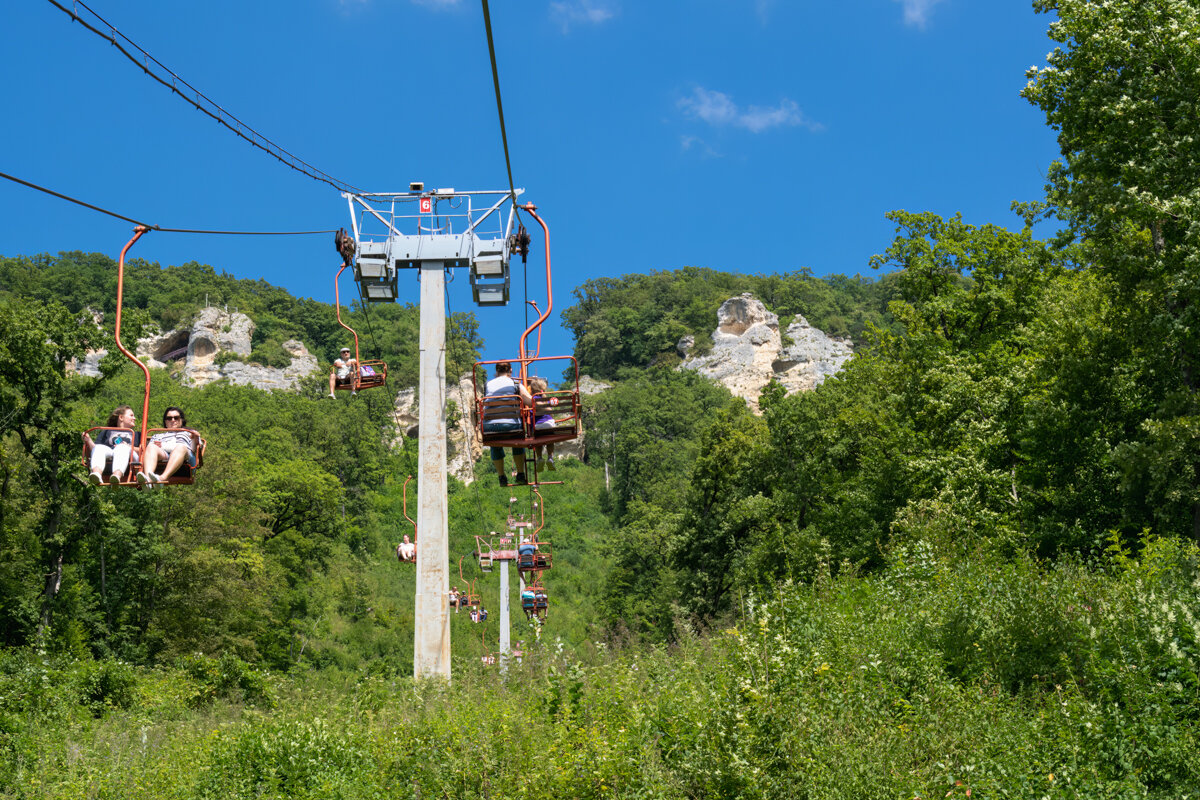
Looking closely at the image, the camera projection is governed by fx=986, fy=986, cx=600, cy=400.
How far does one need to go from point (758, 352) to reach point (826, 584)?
93.4 meters

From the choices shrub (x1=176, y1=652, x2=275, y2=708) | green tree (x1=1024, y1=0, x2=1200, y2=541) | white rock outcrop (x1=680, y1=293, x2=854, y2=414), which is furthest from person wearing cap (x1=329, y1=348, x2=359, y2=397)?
white rock outcrop (x1=680, y1=293, x2=854, y2=414)

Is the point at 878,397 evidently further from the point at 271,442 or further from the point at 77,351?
the point at 271,442

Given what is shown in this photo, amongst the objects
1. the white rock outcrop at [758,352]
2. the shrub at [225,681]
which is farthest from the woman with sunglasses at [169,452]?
the white rock outcrop at [758,352]

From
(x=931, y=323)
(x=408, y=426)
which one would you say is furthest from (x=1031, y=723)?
(x=408, y=426)

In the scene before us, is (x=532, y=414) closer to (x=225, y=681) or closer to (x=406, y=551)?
(x=406, y=551)

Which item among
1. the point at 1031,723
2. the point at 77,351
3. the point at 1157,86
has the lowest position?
the point at 1031,723

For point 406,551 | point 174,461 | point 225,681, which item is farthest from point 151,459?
point 225,681

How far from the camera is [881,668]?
1152 centimetres

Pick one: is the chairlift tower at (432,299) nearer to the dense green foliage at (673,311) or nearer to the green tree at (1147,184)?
the green tree at (1147,184)

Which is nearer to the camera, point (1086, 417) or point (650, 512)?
point (1086, 417)

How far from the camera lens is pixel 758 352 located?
10781cm

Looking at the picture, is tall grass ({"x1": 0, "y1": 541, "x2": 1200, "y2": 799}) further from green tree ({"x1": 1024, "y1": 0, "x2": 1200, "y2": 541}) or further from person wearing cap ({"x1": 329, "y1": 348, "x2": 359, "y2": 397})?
person wearing cap ({"x1": 329, "y1": 348, "x2": 359, "y2": 397})

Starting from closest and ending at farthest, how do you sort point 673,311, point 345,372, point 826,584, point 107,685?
point 826,584 < point 345,372 < point 107,685 < point 673,311

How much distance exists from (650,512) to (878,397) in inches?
706
